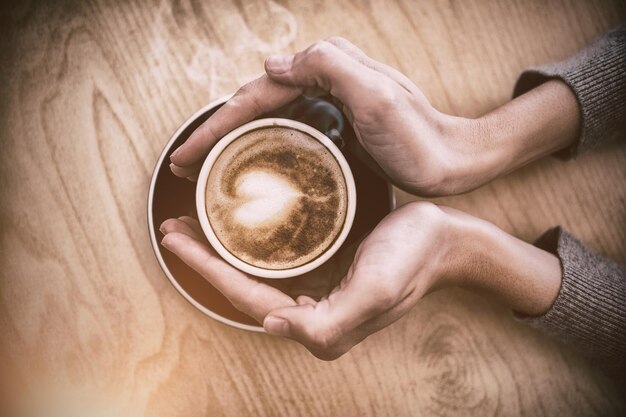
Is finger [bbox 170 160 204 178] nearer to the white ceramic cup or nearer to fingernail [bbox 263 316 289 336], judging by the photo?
the white ceramic cup

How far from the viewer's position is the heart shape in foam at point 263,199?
63 cm

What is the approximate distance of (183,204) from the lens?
2.31 feet

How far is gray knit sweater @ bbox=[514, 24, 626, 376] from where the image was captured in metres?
0.75

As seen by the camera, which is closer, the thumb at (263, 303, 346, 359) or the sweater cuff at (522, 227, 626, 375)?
the thumb at (263, 303, 346, 359)

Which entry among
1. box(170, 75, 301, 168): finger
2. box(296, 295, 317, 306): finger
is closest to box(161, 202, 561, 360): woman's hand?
box(296, 295, 317, 306): finger

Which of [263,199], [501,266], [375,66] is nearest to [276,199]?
[263,199]

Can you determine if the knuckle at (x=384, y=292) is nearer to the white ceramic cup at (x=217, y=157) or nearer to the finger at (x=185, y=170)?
the white ceramic cup at (x=217, y=157)

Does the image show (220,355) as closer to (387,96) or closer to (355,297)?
(355,297)

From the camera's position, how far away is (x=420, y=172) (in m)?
0.66

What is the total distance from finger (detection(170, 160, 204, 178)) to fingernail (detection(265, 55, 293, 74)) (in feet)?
0.58

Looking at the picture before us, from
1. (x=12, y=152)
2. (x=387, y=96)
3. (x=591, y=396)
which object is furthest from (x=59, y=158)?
(x=591, y=396)

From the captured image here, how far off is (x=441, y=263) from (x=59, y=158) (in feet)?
2.22

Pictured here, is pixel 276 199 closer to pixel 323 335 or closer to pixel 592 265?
pixel 323 335

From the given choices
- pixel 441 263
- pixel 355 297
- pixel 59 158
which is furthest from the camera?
pixel 59 158
